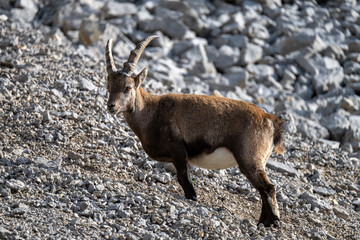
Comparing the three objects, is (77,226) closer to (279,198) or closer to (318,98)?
(279,198)

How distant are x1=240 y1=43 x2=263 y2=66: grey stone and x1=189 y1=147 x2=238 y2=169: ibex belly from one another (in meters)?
11.7

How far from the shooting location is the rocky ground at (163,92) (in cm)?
789

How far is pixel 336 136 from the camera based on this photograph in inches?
605

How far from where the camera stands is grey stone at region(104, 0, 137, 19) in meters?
21.0

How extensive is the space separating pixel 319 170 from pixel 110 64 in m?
5.61

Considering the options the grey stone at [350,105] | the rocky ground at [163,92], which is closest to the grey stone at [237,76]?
the rocky ground at [163,92]

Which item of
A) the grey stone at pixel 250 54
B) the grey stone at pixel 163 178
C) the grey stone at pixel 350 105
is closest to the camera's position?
the grey stone at pixel 163 178

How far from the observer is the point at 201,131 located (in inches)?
352

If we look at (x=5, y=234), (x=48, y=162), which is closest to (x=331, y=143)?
(x=48, y=162)

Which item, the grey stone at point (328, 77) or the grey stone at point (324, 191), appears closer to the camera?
the grey stone at point (324, 191)

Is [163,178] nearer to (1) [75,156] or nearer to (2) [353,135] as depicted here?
(1) [75,156]

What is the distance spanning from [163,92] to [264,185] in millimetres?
6555

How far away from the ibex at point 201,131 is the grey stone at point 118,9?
39.5 feet

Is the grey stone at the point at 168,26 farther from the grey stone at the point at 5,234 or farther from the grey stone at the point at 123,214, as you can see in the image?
the grey stone at the point at 5,234
